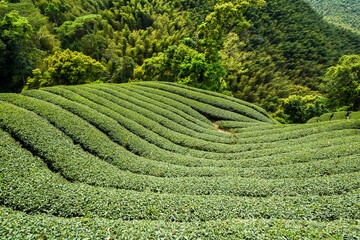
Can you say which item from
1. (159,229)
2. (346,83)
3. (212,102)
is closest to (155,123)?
(159,229)

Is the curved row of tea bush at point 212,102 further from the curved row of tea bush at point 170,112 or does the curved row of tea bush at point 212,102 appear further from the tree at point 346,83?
the tree at point 346,83

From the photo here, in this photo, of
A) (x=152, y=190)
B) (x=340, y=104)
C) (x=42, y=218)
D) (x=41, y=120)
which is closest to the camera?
(x=42, y=218)

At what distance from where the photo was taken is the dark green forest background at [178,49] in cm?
3300

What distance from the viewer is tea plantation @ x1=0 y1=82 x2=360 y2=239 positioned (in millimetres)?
5742

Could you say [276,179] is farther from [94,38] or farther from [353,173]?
[94,38]

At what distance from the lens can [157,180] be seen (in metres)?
9.60

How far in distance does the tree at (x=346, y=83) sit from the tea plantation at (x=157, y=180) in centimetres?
2260

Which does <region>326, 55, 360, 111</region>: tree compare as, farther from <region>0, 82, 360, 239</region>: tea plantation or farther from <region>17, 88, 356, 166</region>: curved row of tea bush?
<region>17, 88, 356, 166</region>: curved row of tea bush

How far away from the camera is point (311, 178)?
939 cm

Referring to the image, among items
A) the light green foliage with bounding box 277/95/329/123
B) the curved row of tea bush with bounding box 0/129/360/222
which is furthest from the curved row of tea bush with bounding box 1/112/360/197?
the light green foliage with bounding box 277/95/329/123

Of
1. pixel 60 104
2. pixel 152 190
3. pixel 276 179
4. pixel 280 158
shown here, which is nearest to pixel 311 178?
pixel 276 179

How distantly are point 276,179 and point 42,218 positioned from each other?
1164 cm

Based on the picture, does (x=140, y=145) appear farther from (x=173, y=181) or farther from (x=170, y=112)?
(x=170, y=112)

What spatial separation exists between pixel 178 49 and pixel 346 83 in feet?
114
